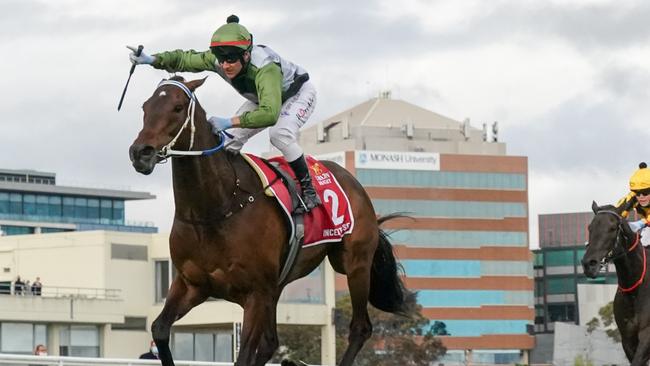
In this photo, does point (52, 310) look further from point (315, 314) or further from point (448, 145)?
point (448, 145)

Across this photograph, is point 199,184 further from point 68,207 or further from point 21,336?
point 68,207

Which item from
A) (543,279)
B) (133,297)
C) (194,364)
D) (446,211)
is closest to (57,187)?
(446,211)

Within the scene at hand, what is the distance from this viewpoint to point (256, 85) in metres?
11.5

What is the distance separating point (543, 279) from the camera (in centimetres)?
16225

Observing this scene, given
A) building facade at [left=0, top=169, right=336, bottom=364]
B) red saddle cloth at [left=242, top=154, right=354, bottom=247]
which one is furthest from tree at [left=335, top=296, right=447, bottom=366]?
red saddle cloth at [left=242, top=154, right=354, bottom=247]

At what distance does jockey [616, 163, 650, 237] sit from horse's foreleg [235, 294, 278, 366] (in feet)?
15.3

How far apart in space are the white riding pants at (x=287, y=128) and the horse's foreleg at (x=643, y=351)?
3.86 m

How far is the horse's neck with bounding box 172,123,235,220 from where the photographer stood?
36.0 ft

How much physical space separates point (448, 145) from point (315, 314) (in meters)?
81.7

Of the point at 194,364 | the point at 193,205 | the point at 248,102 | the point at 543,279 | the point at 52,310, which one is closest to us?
the point at 193,205

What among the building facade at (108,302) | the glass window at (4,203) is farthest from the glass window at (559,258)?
the building facade at (108,302)

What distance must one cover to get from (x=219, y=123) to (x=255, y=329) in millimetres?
1488

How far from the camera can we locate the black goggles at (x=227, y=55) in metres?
11.4

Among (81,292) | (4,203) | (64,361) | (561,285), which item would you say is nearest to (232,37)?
(64,361)
